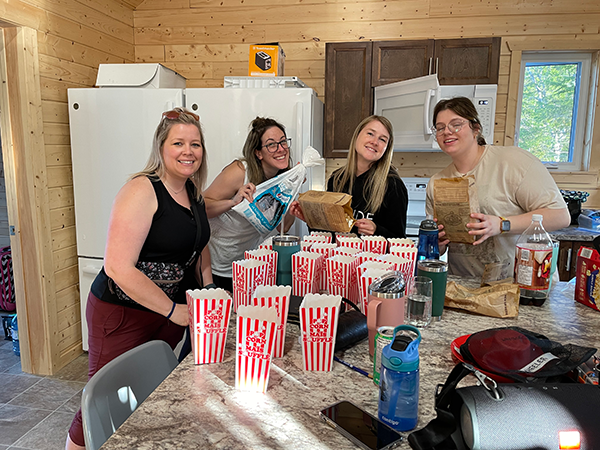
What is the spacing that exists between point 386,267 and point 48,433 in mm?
1918

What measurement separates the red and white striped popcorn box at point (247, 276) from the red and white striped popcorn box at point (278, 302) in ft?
0.71

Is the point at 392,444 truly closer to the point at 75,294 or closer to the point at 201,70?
the point at 75,294

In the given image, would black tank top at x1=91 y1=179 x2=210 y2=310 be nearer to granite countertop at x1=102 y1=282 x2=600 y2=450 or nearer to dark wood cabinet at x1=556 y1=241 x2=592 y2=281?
granite countertop at x1=102 y1=282 x2=600 y2=450

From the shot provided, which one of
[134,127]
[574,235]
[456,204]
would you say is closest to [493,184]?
[456,204]

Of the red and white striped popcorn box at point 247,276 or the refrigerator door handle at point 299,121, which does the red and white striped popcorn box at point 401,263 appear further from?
the refrigerator door handle at point 299,121

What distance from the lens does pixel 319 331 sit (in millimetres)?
998

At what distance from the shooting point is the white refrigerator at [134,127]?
262 centimetres

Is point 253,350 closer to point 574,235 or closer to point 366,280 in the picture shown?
point 366,280

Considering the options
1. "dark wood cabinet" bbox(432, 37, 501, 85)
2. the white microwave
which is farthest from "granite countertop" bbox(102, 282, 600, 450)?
"dark wood cabinet" bbox(432, 37, 501, 85)

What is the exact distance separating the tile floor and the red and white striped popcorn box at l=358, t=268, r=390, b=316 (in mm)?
1707

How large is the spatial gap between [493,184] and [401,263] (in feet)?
2.56

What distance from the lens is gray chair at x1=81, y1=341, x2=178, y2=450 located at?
934mm

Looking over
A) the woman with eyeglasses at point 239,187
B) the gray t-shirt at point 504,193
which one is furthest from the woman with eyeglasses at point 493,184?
the woman with eyeglasses at point 239,187

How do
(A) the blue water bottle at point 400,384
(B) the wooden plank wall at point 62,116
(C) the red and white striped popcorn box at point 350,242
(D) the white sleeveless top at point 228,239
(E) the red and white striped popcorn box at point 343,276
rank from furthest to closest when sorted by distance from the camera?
(B) the wooden plank wall at point 62,116
(D) the white sleeveless top at point 228,239
(C) the red and white striped popcorn box at point 350,242
(E) the red and white striped popcorn box at point 343,276
(A) the blue water bottle at point 400,384
